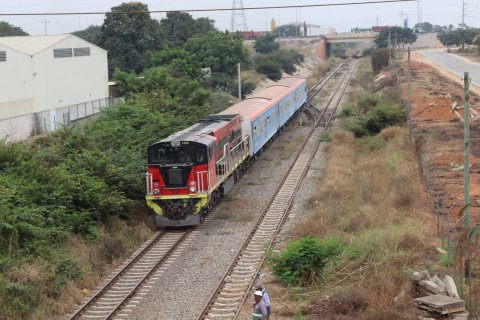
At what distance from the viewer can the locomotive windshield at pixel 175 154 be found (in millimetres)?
21469

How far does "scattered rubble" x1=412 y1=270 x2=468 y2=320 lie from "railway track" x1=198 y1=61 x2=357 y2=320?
142 inches

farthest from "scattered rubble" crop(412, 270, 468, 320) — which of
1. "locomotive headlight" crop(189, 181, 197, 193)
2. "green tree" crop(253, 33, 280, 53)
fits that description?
"green tree" crop(253, 33, 280, 53)

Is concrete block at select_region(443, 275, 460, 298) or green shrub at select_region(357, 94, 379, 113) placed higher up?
green shrub at select_region(357, 94, 379, 113)

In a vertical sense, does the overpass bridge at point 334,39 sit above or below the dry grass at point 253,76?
above

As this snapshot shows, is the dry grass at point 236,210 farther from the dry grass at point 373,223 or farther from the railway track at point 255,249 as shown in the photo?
the dry grass at point 373,223

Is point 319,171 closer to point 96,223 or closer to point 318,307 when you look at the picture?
point 96,223

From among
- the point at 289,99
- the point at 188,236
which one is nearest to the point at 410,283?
the point at 188,236

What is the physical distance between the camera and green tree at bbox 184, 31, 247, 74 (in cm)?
5997

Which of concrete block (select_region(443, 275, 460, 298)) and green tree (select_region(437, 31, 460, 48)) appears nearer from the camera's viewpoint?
concrete block (select_region(443, 275, 460, 298))

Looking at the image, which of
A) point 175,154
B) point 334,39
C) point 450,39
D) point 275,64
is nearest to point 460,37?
point 450,39

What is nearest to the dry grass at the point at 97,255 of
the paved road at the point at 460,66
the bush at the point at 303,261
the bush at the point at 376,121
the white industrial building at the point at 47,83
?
the bush at the point at 303,261

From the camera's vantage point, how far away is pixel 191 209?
2167cm

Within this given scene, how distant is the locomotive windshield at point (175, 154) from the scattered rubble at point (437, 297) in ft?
29.5

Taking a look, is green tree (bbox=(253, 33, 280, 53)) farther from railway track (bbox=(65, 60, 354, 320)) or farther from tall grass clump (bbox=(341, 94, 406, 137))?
railway track (bbox=(65, 60, 354, 320))
